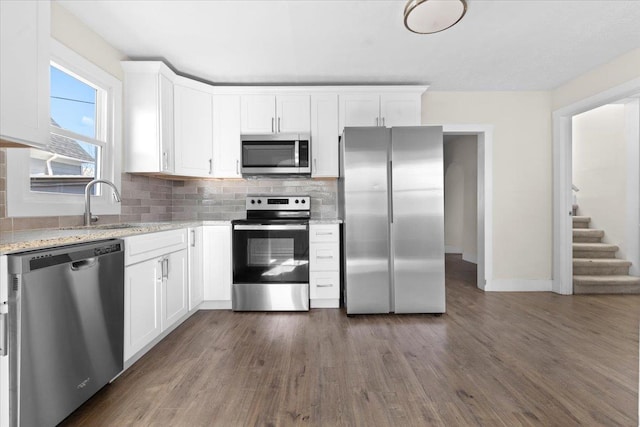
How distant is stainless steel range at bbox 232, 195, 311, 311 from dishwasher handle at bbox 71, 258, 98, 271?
5.20 feet

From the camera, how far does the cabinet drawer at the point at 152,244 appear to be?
77.9 inches

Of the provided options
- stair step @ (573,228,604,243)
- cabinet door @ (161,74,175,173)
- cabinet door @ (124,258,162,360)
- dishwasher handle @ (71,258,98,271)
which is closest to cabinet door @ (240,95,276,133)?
cabinet door @ (161,74,175,173)

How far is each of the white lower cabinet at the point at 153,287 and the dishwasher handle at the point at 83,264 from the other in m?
0.30

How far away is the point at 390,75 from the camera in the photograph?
3396mm

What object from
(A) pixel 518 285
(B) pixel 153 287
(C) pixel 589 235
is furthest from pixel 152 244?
(C) pixel 589 235

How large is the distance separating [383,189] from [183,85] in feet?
7.84

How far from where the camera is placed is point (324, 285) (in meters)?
3.26

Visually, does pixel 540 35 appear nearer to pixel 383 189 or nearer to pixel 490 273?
pixel 383 189

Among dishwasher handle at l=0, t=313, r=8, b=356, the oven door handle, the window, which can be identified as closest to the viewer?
dishwasher handle at l=0, t=313, r=8, b=356

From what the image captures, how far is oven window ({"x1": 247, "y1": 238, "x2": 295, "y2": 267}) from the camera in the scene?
3.20m

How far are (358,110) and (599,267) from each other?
3.86 m

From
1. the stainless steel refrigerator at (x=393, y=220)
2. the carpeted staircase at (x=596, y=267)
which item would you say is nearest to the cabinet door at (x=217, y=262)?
the stainless steel refrigerator at (x=393, y=220)

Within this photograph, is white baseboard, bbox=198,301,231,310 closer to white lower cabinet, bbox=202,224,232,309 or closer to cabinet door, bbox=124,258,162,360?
white lower cabinet, bbox=202,224,232,309

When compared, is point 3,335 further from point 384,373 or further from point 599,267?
point 599,267
